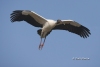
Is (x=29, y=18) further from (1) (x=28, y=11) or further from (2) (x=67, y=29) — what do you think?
(2) (x=67, y=29)

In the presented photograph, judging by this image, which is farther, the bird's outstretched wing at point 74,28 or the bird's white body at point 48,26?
the bird's outstretched wing at point 74,28

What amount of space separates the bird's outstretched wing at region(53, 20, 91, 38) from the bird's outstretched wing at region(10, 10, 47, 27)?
80 centimetres

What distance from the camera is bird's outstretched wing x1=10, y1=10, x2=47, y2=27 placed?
1352cm

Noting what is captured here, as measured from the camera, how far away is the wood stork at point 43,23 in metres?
13.6

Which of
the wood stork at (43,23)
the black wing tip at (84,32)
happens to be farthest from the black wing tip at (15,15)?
the black wing tip at (84,32)

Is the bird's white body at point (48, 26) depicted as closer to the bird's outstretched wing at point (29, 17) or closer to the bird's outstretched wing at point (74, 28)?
the bird's outstretched wing at point (29, 17)

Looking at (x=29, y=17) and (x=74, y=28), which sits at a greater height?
(x=29, y=17)

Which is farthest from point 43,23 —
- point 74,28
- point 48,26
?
point 74,28

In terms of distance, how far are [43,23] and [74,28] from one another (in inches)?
61.7

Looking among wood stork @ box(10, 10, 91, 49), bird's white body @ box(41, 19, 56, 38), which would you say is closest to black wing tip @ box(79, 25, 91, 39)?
wood stork @ box(10, 10, 91, 49)

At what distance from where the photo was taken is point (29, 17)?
45.5ft

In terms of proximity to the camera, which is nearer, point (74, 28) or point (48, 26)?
point (48, 26)

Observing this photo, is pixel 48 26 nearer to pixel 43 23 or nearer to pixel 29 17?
pixel 43 23

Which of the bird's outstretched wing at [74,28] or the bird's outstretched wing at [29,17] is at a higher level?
the bird's outstretched wing at [29,17]
